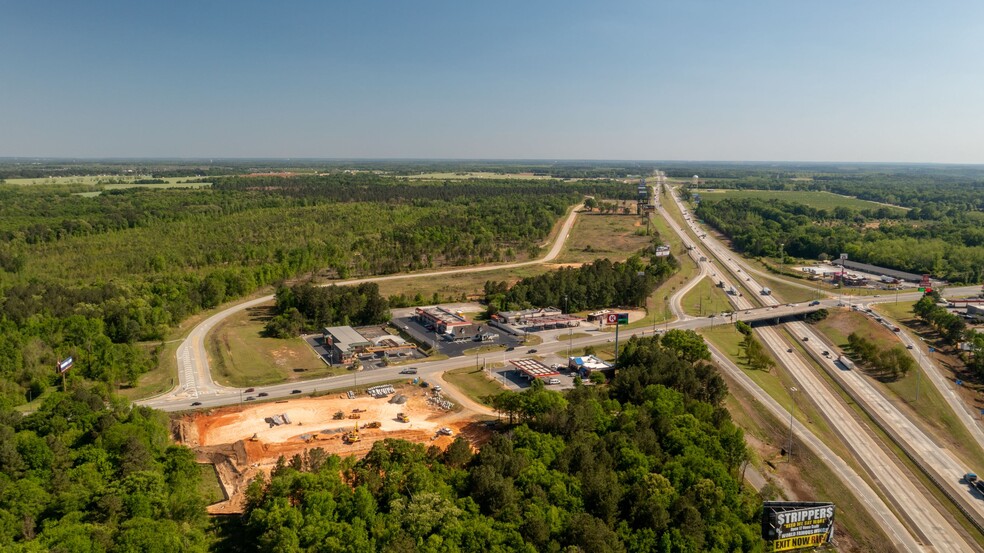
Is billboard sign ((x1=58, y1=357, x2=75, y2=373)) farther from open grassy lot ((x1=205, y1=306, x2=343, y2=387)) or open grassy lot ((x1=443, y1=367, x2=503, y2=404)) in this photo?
open grassy lot ((x1=443, y1=367, x2=503, y2=404))

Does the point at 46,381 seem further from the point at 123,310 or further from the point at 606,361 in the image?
the point at 606,361

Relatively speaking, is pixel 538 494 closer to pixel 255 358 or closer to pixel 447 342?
pixel 447 342

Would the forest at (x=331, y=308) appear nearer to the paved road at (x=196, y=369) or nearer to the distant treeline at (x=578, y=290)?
the paved road at (x=196, y=369)

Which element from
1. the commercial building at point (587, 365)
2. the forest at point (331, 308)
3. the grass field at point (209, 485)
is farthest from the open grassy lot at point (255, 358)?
the commercial building at point (587, 365)

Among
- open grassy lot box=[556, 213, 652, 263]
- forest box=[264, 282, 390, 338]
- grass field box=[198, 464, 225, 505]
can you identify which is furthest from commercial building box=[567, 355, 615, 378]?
open grassy lot box=[556, 213, 652, 263]

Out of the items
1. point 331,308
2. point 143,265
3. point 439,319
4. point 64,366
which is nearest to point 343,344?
point 331,308
